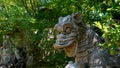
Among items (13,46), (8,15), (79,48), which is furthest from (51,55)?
(79,48)

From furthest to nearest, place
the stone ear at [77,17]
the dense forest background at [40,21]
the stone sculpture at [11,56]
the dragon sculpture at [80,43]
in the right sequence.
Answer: the stone sculpture at [11,56] → the dense forest background at [40,21] → the stone ear at [77,17] → the dragon sculpture at [80,43]

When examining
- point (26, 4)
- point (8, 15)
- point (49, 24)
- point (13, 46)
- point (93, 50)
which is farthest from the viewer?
point (13, 46)

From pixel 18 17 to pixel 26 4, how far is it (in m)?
0.70

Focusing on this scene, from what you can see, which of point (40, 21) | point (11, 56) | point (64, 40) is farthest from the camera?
point (11, 56)

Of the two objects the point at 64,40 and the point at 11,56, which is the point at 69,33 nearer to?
the point at 64,40

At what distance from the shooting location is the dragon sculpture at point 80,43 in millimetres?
3168

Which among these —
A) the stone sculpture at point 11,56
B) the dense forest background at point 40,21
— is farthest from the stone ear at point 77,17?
the stone sculpture at point 11,56

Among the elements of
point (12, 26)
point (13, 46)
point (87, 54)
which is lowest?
point (13, 46)

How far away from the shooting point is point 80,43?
334cm

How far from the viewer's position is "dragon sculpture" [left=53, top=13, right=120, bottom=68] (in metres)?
3.17

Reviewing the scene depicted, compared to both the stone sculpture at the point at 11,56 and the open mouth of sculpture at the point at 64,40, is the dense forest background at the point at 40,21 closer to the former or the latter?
the stone sculpture at the point at 11,56

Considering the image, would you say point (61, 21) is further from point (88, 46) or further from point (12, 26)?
point (12, 26)

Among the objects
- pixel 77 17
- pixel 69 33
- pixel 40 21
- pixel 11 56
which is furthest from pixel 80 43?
pixel 11 56

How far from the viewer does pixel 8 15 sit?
22.1 feet
